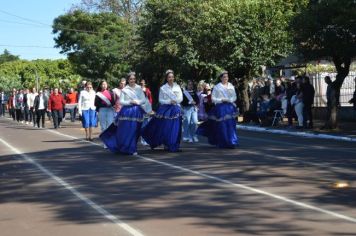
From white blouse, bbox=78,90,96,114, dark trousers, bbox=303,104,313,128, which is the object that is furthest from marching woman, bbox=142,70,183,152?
dark trousers, bbox=303,104,313,128

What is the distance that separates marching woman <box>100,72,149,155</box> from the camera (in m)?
15.4

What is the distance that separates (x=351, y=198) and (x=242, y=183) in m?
2.03

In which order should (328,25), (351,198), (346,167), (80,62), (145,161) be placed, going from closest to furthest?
(351,198)
(346,167)
(145,161)
(328,25)
(80,62)

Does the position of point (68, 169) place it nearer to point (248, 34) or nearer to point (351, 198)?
point (351, 198)

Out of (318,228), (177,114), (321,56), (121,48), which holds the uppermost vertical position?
(121,48)

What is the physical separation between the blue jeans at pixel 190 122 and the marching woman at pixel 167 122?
3024mm

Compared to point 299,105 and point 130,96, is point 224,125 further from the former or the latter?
point 299,105

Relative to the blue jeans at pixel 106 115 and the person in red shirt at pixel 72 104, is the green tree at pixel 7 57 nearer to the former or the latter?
the person in red shirt at pixel 72 104

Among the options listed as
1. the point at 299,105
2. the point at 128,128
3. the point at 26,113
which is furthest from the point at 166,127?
the point at 26,113

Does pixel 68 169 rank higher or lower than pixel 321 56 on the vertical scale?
lower

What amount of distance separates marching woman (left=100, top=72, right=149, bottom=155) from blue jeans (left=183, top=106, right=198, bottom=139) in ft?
11.6

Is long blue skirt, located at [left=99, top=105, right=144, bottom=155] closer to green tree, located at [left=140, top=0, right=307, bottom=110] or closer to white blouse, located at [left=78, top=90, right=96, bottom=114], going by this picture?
white blouse, located at [left=78, top=90, right=96, bottom=114]

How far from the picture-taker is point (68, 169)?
13.1m

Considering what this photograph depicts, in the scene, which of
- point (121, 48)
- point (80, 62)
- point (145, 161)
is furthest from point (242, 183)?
point (80, 62)
